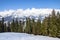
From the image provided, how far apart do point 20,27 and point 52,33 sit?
2475 inches

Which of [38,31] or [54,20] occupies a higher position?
[54,20]

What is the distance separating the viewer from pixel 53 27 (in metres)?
75.2

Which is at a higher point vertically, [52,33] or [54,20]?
[54,20]

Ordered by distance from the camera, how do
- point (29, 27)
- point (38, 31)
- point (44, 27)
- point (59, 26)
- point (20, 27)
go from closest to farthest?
point (59, 26)
point (44, 27)
point (38, 31)
point (29, 27)
point (20, 27)

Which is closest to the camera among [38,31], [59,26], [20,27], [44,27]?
[59,26]

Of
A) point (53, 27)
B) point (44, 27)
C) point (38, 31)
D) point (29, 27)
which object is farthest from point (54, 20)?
point (29, 27)

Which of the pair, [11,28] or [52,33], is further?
[11,28]

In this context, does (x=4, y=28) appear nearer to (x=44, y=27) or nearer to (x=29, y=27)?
(x=29, y=27)

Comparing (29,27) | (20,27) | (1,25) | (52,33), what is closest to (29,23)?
(29,27)

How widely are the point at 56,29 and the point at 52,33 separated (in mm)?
2833

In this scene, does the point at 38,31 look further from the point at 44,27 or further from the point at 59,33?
the point at 59,33

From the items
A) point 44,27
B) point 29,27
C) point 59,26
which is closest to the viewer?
point 59,26

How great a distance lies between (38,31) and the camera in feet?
316

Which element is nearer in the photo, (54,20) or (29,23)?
(54,20)
